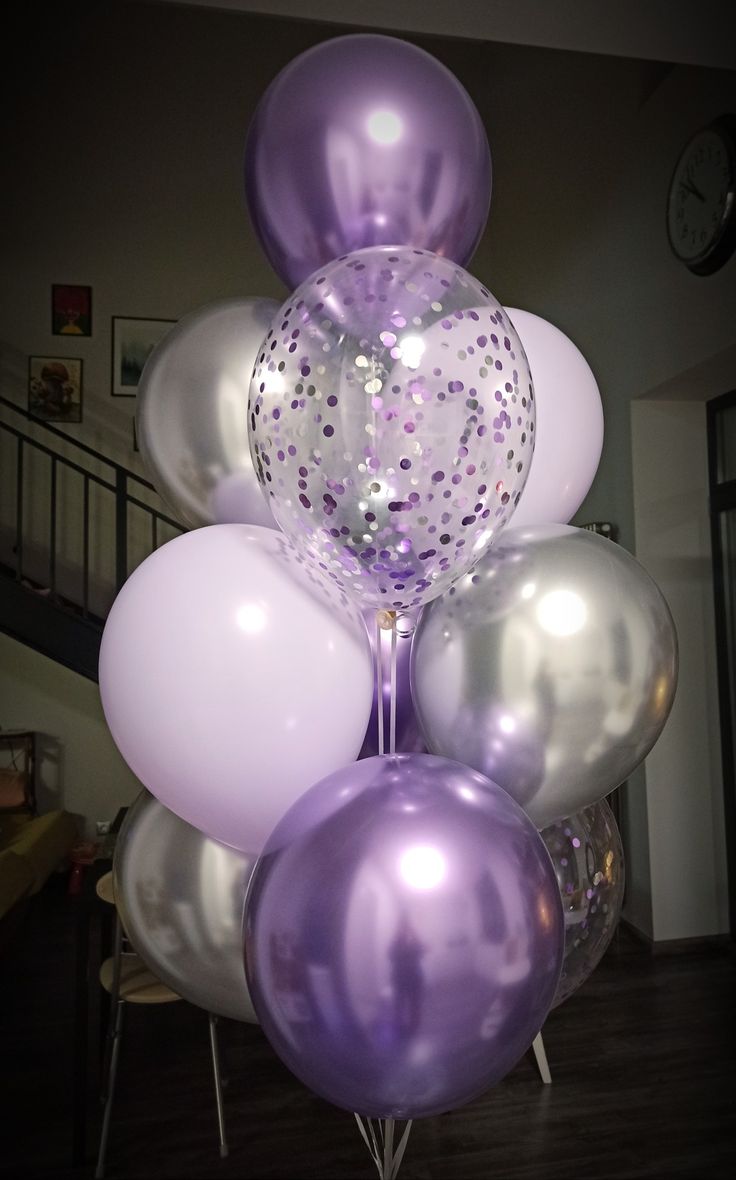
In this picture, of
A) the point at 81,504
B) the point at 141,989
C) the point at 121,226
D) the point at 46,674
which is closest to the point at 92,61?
the point at 121,226

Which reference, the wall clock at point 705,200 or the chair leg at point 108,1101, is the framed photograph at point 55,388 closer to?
the wall clock at point 705,200

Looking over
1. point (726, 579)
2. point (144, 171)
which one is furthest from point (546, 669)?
point (144, 171)

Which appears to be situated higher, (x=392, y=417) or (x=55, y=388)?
(x=55, y=388)

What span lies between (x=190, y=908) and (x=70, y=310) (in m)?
5.38

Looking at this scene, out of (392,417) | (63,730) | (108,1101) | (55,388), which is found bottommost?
(108,1101)

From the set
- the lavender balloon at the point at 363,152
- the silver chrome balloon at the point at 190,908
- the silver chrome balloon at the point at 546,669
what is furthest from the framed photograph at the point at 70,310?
the silver chrome balloon at the point at 546,669

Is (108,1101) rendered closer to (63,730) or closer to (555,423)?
(555,423)

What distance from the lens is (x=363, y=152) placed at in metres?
0.87

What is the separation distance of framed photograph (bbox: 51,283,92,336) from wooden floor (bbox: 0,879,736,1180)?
413 centimetres

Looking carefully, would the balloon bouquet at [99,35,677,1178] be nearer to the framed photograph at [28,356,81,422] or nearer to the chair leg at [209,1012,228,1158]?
the chair leg at [209,1012,228,1158]

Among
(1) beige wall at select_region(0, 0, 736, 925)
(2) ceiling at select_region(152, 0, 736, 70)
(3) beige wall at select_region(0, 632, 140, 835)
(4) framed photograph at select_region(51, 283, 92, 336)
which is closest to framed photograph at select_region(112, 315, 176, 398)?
(1) beige wall at select_region(0, 0, 736, 925)

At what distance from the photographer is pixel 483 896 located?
715 mm

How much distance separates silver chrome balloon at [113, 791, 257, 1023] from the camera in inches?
39.1

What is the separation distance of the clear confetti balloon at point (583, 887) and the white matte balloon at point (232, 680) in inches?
13.7
